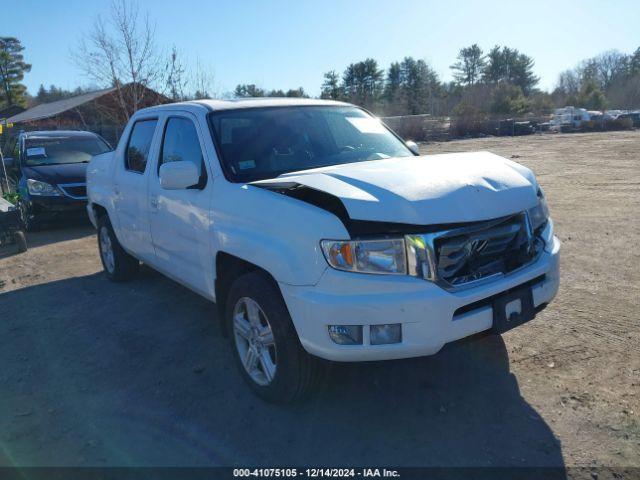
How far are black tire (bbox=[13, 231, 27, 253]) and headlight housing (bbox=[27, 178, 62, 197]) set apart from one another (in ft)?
4.29

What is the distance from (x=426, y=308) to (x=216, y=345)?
223 cm

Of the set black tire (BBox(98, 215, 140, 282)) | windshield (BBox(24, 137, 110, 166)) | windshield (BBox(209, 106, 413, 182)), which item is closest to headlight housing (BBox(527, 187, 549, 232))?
windshield (BBox(209, 106, 413, 182))

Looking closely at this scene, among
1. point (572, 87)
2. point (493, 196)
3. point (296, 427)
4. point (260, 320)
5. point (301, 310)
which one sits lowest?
point (296, 427)

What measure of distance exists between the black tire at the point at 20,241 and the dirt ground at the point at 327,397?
10.0 feet

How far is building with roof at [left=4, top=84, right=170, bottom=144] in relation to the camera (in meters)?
16.9

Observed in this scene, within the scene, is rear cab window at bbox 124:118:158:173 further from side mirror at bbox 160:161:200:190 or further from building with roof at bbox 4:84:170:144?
building with roof at bbox 4:84:170:144

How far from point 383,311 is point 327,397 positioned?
105 centimetres

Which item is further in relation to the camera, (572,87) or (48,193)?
(572,87)

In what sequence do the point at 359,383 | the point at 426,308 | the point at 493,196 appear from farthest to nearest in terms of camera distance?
the point at 359,383
the point at 493,196
the point at 426,308

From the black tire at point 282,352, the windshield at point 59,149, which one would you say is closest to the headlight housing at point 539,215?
the black tire at point 282,352

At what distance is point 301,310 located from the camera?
2.76 meters

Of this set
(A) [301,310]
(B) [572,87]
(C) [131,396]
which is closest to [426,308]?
(A) [301,310]

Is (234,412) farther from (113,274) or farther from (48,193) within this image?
(48,193)

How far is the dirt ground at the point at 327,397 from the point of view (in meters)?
2.83
